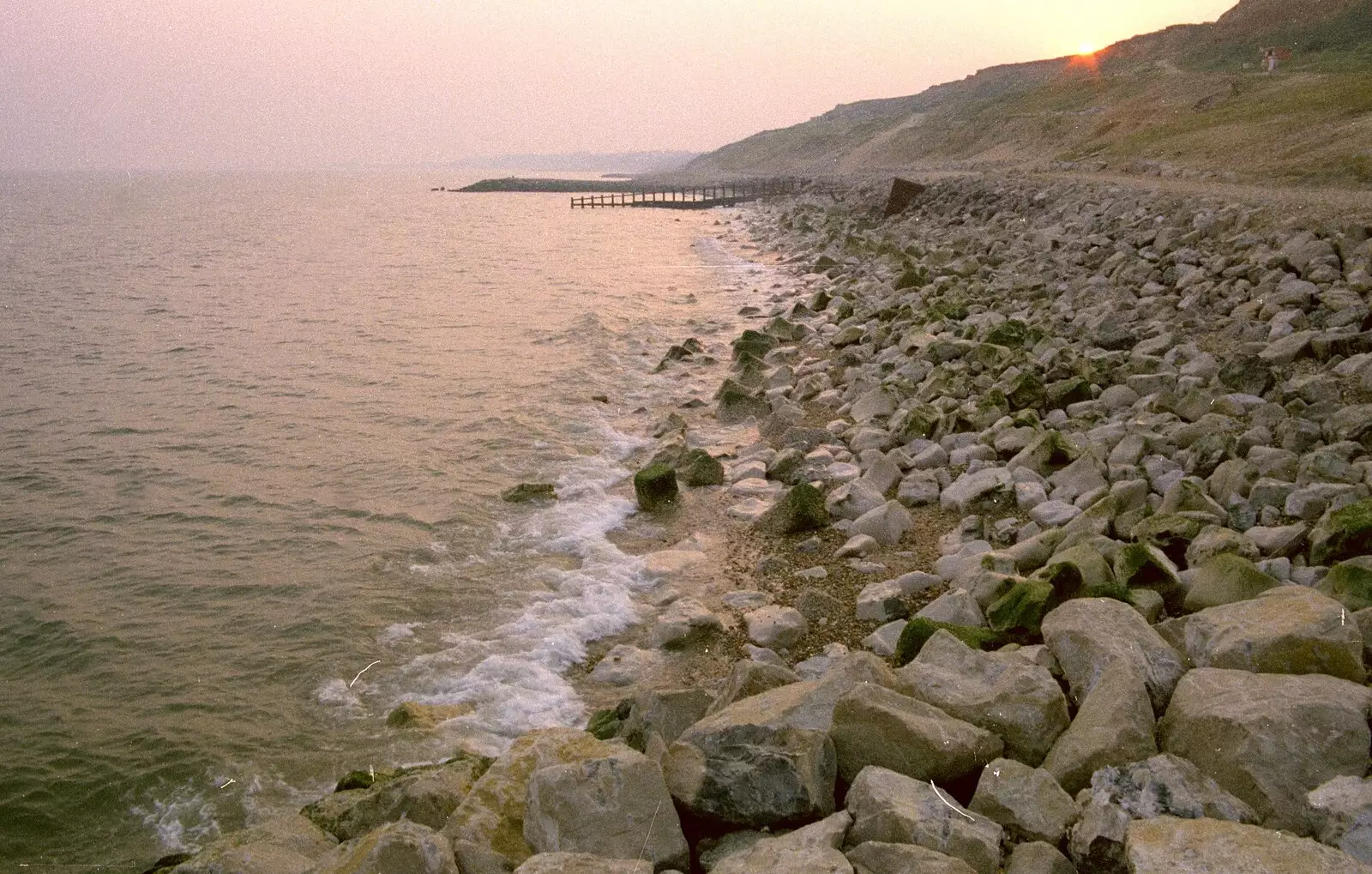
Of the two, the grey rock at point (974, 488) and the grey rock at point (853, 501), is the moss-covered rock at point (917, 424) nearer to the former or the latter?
the grey rock at point (853, 501)

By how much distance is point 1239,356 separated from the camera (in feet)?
28.3

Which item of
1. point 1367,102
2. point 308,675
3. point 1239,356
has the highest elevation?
point 1367,102

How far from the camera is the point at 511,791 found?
156 inches

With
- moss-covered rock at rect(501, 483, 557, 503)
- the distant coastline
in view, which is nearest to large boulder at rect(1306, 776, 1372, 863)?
moss-covered rock at rect(501, 483, 557, 503)

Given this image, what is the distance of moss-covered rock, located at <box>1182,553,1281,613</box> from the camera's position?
4.89 m

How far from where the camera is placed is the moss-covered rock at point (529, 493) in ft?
33.6

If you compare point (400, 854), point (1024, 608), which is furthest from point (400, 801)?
point (1024, 608)

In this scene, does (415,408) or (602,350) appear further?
(602,350)

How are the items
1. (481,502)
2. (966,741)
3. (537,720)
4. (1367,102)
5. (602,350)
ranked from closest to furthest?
(966,741), (537,720), (481,502), (602,350), (1367,102)

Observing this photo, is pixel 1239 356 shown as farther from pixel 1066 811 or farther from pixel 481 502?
pixel 481 502

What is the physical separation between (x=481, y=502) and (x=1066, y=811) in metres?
7.86

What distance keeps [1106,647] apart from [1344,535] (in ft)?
7.16

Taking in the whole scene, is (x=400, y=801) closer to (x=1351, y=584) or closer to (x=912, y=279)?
(x=1351, y=584)

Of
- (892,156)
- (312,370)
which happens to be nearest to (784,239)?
(312,370)
